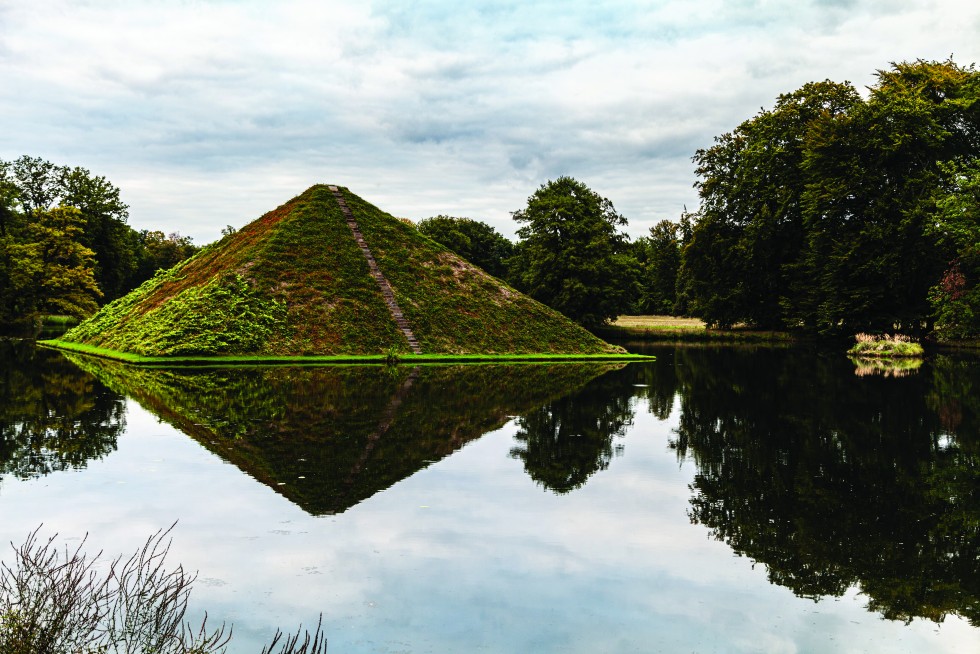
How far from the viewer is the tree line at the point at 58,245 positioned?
63.4 meters

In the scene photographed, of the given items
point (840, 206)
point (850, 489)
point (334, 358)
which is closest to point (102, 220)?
point (334, 358)

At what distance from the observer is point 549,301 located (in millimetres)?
70625

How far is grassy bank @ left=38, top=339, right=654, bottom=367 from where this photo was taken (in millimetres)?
36531

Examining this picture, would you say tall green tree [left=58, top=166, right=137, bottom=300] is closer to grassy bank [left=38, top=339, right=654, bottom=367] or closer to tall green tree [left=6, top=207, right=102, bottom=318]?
tall green tree [left=6, top=207, right=102, bottom=318]

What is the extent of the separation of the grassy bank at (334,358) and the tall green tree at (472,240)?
56.3m

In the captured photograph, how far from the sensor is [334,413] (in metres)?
19.7

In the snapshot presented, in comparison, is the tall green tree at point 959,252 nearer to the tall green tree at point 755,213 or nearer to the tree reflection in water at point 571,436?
the tall green tree at point 755,213

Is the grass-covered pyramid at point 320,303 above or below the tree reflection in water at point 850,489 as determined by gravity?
above

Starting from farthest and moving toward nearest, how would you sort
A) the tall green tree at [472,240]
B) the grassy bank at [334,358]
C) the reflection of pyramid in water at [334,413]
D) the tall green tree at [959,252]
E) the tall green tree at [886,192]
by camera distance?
the tall green tree at [472,240] → the tall green tree at [886,192] → the tall green tree at [959,252] → the grassy bank at [334,358] → the reflection of pyramid in water at [334,413]

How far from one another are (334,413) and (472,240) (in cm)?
8775

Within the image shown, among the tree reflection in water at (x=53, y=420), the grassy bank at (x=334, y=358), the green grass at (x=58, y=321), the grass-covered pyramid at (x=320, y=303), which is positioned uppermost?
the grass-covered pyramid at (x=320, y=303)

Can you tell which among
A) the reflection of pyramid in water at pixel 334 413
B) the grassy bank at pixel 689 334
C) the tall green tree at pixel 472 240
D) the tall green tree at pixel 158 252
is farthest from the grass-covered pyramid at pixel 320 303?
the tall green tree at pixel 158 252

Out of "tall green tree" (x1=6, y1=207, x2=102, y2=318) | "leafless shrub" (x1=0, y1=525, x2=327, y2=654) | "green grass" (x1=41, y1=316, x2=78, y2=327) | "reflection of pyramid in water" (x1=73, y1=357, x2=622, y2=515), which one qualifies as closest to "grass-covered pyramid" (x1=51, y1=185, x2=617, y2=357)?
"reflection of pyramid in water" (x1=73, y1=357, x2=622, y2=515)

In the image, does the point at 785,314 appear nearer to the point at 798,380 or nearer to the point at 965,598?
the point at 798,380
